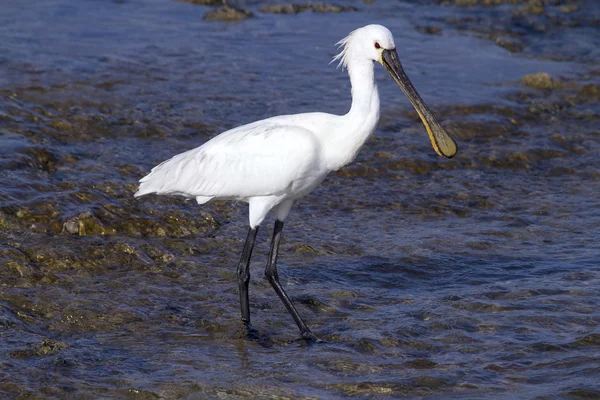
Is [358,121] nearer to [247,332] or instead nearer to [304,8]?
[247,332]

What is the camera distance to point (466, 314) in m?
8.08

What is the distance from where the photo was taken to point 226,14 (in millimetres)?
17859

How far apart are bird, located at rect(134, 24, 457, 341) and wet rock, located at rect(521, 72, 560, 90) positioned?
7.24 m

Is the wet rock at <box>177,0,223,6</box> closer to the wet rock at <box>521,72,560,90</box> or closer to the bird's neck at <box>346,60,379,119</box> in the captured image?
the wet rock at <box>521,72,560,90</box>

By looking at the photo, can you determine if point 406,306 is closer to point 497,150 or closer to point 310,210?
point 310,210

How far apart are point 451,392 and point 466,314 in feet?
4.54

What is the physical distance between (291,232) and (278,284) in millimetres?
1797

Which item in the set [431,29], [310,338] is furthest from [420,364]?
[431,29]

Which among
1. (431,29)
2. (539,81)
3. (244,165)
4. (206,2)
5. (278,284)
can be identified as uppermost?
(206,2)

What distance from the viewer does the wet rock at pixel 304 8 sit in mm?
18984

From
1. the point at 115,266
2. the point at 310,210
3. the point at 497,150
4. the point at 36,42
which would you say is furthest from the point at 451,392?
the point at 36,42

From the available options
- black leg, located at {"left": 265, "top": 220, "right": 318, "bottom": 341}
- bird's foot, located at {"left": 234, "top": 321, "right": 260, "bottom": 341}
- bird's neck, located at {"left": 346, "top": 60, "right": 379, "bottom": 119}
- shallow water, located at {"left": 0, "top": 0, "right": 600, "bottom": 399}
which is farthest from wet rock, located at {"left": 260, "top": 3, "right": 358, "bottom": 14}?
bird's foot, located at {"left": 234, "top": 321, "right": 260, "bottom": 341}

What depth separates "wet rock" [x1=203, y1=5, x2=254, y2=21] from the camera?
1780 centimetres

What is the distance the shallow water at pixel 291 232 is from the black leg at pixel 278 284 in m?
0.13
